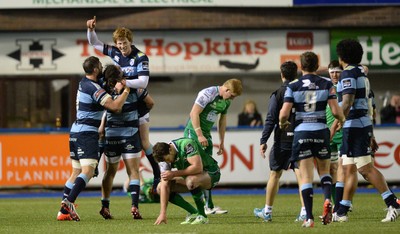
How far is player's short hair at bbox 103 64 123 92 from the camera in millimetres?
15648

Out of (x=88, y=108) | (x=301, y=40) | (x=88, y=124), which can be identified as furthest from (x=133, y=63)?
(x=301, y=40)

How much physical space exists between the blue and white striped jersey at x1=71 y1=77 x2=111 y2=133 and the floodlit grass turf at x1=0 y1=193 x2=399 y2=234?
1231 mm

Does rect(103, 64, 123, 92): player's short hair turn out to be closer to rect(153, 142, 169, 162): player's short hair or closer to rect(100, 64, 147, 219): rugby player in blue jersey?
rect(100, 64, 147, 219): rugby player in blue jersey

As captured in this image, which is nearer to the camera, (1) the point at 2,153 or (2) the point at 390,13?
(1) the point at 2,153

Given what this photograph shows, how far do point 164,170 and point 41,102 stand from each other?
14.7m

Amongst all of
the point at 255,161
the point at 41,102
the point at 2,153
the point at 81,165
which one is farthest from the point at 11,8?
the point at 81,165

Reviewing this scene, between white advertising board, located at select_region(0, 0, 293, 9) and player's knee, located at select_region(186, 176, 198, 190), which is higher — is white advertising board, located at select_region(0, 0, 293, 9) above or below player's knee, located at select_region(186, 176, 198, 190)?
above

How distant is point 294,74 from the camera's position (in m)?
15.2

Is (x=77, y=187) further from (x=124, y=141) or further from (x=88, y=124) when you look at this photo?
(x=124, y=141)

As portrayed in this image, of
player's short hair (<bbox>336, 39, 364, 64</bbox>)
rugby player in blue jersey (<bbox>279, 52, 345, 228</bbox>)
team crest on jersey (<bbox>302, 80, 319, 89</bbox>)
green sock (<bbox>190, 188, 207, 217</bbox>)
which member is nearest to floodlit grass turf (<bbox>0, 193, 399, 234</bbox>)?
→ green sock (<bbox>190, 188, 207, 217</bbox>)

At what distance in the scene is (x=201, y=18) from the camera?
28234mm

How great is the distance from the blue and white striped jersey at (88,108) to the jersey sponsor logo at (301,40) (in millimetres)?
13304

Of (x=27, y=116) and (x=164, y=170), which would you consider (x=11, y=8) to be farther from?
(x=164, y=170)

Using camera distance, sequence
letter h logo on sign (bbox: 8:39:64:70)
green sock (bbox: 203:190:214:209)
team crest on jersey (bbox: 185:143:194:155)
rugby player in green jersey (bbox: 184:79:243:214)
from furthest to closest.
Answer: letter h logo on sign (bbox: 8:39:64:70) → green sock (bbox: 203:190:214:209) → rugby player in green jersey (bbox: 184:79:243:214) → team crest on jersey (bbox: 185:143:194:155)
